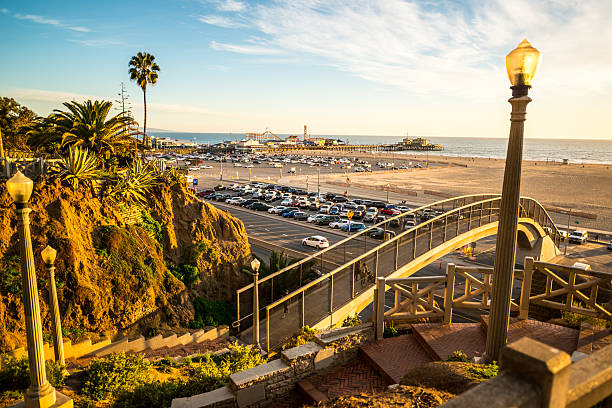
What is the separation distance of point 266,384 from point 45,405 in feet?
12.8

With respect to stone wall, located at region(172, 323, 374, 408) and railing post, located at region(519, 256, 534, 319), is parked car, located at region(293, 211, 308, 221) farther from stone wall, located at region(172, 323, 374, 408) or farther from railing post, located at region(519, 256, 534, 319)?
railing post, located at region(519, 256, 534, 319)

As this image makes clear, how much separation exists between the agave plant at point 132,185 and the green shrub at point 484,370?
1827cm

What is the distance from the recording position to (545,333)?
8.34m

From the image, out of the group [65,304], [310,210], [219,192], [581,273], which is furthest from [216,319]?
[219,192]

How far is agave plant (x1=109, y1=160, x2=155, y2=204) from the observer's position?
19.1 metres

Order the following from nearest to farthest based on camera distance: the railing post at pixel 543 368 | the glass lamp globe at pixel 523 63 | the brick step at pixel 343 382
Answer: the railing post at pixel 543 368 → the glass lamp globe at pixel 523 63 → the brick step at pixel 343 382

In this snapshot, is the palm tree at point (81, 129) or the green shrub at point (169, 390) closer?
the green shrub at point (169, 390)

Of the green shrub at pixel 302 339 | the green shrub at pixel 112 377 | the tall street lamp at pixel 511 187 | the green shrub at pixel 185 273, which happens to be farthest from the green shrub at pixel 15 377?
the green shrub at pixel 185 273

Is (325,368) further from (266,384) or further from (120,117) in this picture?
(120,117)

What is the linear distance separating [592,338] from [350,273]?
32.3 ft

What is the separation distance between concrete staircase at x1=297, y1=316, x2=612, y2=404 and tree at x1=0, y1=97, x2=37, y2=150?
1349 inches

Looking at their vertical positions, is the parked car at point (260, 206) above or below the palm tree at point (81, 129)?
below

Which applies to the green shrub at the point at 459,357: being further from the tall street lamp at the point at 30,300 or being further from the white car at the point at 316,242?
the white car at the point at 316,242

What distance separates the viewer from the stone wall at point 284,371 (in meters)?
7.06
